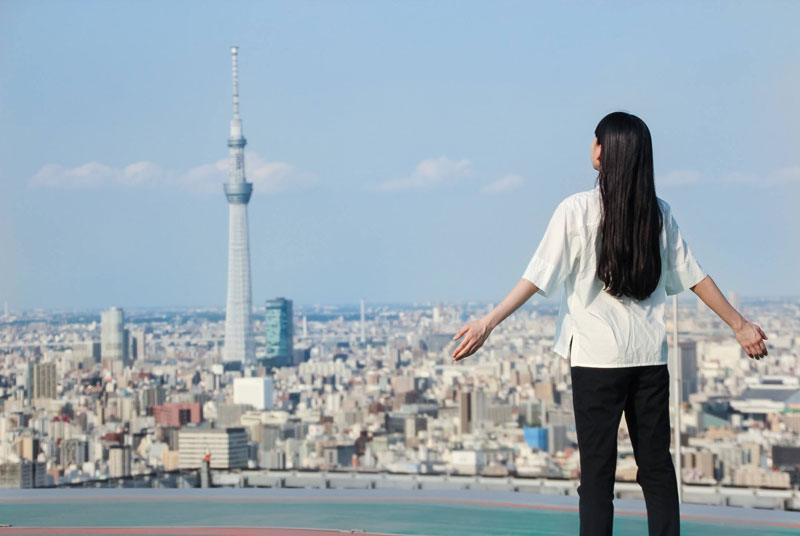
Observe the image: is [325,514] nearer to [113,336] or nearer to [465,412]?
[465,412]

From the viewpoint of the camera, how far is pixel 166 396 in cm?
1941

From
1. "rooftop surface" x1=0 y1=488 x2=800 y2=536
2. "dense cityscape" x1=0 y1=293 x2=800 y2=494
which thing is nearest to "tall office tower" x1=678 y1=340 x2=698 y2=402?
"dense cityscape" x1=0 y1=293 x2=800 y2=494

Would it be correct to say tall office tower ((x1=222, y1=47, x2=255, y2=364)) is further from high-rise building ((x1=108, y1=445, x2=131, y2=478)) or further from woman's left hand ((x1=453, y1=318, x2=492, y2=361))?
woman's left hand ((x1=453, y1=318, x2=492, y2=361))

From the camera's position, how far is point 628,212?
1.68 metres

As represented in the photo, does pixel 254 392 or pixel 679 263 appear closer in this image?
pixel 679 263

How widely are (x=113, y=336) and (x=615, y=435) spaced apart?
19978 mm

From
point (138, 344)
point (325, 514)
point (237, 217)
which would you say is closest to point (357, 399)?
point (138, 344)

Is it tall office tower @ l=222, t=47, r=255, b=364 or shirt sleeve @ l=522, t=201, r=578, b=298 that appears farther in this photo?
tall office tower @ l=222, t=47, r=255, b=364

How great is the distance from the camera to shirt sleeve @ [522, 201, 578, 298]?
1.66 meters

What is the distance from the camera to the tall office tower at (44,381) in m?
16.5

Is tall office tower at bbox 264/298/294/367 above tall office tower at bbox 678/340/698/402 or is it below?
above

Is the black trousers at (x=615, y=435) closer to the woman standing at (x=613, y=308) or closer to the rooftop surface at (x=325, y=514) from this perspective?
the woman standing at (x=613, y=308)

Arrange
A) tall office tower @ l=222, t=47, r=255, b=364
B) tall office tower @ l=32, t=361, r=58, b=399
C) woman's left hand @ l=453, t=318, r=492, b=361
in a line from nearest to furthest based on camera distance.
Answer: woman's left hand @ l=453, t=318, r=492, b=361
tall office tower @ l=32, t=361, r=58, b=399
tall office tower @ l=222, t=47, r=255, b=364

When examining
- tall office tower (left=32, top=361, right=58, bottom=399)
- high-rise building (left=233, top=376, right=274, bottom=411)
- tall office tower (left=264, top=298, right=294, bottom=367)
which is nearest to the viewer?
tall office tower (left=32, top=361, right=58, bottom=399)
